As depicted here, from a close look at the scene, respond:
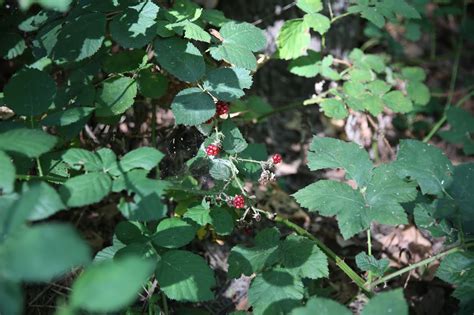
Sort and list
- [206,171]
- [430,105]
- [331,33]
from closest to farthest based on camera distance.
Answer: [206,171]
[331,33]
[430,105]

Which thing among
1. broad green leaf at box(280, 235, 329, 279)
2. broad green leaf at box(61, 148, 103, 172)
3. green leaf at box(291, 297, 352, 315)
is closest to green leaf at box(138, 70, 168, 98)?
broad green leaf at box(61, 148, 103, 172)

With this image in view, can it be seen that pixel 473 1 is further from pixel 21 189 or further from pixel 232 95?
pixel 21 189

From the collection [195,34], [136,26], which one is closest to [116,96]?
[136,26]

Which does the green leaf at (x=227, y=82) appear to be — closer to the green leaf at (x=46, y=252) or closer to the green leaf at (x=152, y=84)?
the green leaf at (x=152, y=84)

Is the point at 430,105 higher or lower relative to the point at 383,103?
lower

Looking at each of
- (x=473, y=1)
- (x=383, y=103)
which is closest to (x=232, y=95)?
(x=383, y=103)

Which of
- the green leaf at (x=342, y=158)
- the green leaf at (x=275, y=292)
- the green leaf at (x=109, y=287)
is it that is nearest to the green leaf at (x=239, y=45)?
the green leaf at (x=342, y=158)

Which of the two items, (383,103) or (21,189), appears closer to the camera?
(21,189)
